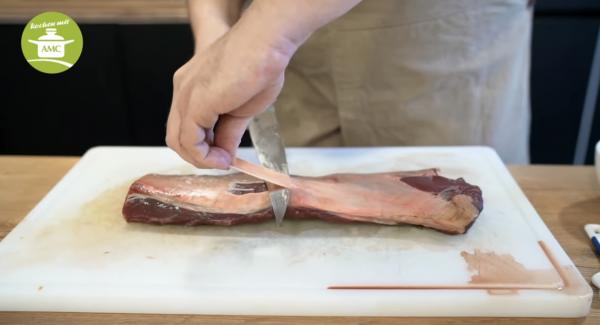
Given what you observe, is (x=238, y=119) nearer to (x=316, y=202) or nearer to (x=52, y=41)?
(x=316, y=202)

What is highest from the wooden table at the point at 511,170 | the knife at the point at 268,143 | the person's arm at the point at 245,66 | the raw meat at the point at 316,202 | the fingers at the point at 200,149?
the person's arm at the point at 245,66

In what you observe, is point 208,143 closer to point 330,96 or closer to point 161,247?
point 161,247

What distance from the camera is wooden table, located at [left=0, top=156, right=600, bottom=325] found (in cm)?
91

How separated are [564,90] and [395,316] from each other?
174 centimetres

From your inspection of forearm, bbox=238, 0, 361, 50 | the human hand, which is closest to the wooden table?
the human hand

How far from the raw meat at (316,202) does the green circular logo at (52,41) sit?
281 mm

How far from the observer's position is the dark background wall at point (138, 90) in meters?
1.60

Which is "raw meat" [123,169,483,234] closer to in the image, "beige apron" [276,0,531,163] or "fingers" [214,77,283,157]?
"fingers" [214,77,283,157]

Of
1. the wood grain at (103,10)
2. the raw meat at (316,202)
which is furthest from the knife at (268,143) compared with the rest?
the wood grain at (103,10)

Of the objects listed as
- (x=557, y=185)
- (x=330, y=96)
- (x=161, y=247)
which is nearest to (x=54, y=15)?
(x=161, y=247)

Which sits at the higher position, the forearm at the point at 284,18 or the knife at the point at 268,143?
the forearm at the point at 284,18

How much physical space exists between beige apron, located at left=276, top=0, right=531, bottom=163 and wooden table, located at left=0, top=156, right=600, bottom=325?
0.74 feet

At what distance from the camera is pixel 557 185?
4.30ft

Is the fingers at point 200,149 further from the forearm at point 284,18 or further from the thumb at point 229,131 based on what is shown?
the forearm at point 284,18
